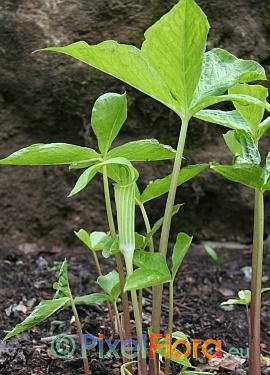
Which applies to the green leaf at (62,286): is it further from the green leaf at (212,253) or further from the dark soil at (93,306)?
the green leaf at (212,253)

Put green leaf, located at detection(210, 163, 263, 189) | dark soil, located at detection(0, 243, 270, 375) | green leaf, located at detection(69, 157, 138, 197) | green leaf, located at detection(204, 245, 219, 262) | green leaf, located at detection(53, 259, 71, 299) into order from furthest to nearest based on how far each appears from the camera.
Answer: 1. green leaf, located at detection(204, 245, 219, 262)
2. dark soil, located at detection(0, 243, 270, 375)
3. green leaf, located at detection(53, 259, 71, 299)
4. green leaf, located at detection(210, 163, 263, 189)
5. green leaf, located at detection(69, 157, 138, 197)

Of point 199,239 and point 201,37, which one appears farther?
point 199,239

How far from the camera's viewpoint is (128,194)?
668 millimetres

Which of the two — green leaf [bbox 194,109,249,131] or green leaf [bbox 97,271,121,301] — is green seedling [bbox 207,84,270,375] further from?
green leaf [bbox 97,271,121,301]

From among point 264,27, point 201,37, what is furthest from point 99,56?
point 264,27

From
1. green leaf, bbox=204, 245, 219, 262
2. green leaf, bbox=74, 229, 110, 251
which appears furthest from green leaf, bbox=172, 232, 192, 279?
green leaf, bbox=204, 245, 219, 262

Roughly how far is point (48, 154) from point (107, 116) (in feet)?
0.38

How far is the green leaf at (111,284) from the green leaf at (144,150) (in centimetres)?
25

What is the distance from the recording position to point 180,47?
59cm

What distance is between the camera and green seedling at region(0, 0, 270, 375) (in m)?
0.58

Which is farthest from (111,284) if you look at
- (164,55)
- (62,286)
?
(164,55)

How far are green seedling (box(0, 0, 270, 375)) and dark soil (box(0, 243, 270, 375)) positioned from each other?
291mm

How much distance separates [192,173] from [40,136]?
1.15 m

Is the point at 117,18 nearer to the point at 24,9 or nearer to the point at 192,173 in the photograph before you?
the point at 24,9
